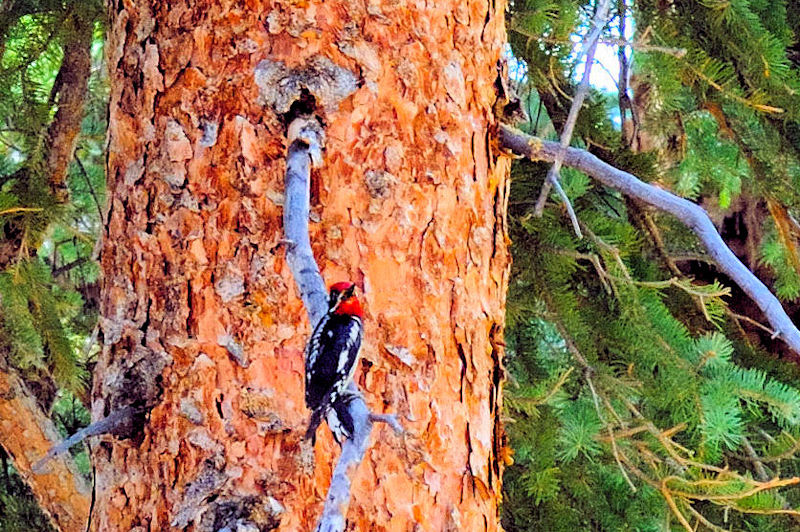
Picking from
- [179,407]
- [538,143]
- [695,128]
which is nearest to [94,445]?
[179,407]

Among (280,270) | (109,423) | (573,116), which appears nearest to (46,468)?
(109,423)

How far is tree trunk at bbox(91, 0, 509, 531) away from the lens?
1050mm

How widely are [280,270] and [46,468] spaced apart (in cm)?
81

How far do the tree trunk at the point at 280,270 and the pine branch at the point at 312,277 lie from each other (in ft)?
0.13

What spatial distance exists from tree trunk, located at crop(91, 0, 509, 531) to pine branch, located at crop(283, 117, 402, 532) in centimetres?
4

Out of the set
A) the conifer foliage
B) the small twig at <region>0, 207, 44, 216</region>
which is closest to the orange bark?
the small twig at <region>0, 207, 44, 216</region>

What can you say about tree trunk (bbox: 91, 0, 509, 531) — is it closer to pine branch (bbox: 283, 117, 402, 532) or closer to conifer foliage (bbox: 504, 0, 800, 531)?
pine branch (bbox: 283, 117, 402, 532)

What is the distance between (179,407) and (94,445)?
0.49ft

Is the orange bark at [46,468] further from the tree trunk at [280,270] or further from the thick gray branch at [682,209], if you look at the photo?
the thick gray branch at [682,209]

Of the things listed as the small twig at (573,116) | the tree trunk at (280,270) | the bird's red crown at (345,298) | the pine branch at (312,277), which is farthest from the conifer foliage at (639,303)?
the bird's red crown at (345,298)

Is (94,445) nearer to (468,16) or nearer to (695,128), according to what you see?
(468,16)

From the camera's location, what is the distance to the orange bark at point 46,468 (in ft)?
5.40

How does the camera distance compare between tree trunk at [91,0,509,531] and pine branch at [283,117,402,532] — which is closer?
pine branch at [283,117,402,532]

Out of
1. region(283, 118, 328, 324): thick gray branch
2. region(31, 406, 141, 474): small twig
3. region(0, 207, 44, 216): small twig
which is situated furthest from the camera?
region(0, 207, 44, 216): small twig
